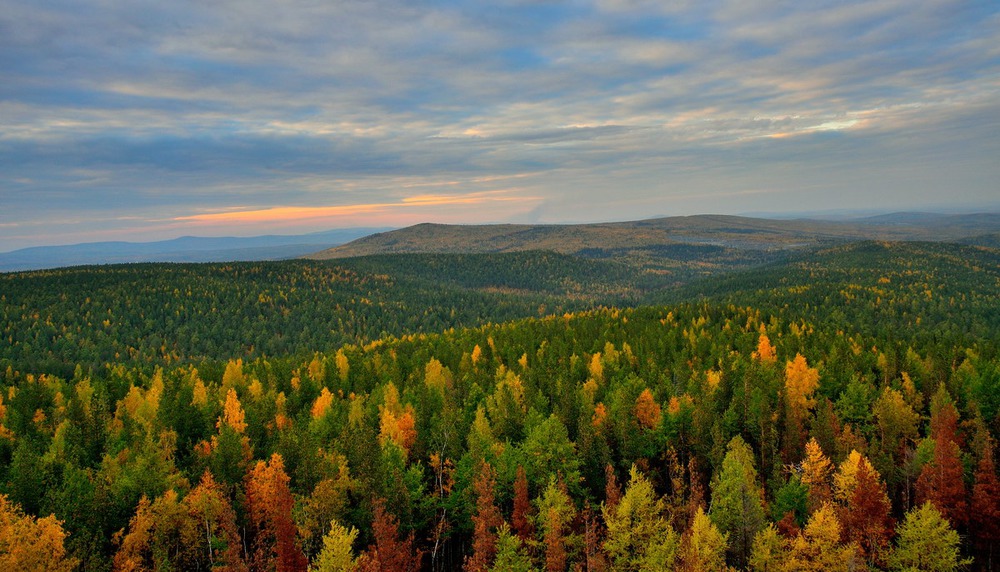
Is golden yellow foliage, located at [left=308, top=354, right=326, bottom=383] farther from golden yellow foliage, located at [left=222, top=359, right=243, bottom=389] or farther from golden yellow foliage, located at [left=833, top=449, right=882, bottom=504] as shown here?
golden yellow foliage, located at [left=833, top=449, right=882, bottom=504]

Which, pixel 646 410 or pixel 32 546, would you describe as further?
pixel 646 410

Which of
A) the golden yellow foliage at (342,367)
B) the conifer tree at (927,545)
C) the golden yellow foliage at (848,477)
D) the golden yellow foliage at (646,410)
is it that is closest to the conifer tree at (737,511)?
the golden yellow foliage at (848,477)

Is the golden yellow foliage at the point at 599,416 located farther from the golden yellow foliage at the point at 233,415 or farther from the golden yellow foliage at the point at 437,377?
the golden yellow foliage at the point at 233,415

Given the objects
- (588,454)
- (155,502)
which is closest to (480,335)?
(588,454)

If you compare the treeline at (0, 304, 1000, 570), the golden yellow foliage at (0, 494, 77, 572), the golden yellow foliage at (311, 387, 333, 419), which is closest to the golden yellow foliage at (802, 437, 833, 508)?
the treeline at (0, 304, 1000, 570)

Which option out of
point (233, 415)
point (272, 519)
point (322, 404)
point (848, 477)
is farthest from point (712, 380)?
point (233, 415)

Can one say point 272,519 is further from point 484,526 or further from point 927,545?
point 927,545

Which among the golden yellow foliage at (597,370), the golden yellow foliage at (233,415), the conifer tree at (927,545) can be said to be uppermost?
the golden yellow foliage at (233,415)

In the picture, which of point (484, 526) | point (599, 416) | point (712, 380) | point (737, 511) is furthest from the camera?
point (712, 380)

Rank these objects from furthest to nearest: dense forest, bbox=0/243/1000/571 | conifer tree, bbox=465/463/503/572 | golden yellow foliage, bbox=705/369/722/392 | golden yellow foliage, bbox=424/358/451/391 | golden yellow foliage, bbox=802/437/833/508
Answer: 1. golden yellow foliage, bbox=424/358/451/391
2. golden yellow foliage, bbox=705/369/722/392
3. golden yellow foliage, bbox=802/437/833/508
4. conifer tree, bbox=465/463/503/572
5. dense forest, bbox=0/243/1000/571
